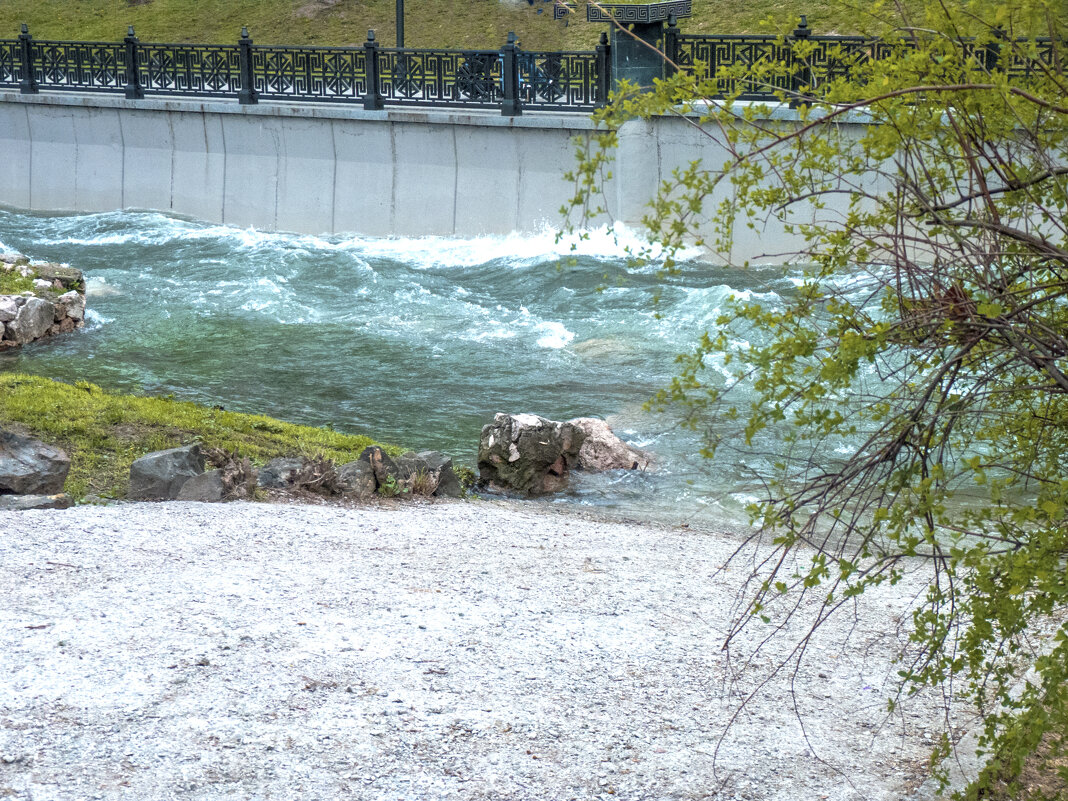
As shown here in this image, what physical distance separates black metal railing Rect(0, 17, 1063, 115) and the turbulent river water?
2538 mm

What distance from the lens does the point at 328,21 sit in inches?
1524

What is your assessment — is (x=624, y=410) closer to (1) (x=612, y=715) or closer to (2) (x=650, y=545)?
(2) (x=650, y=545)

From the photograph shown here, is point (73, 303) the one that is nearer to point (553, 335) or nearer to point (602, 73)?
point (553, 335)

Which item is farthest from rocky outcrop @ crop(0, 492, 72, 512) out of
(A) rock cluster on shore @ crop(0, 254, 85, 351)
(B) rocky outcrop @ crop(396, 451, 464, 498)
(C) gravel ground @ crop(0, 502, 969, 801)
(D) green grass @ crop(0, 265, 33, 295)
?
(D) green grass @ crop(0, 265, 33, 295)

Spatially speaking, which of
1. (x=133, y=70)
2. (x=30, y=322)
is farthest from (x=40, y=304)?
(x=133, y=70)

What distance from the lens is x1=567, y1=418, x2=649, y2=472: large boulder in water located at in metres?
10.7

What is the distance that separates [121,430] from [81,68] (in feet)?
53.5

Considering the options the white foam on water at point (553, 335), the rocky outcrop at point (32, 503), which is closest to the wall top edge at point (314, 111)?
the white foam on water at point (553, 335)

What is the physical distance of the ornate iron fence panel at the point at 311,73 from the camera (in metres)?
21.4

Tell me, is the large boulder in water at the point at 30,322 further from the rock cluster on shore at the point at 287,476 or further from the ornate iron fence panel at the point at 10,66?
the ornate iron fence panel at the point at 10,66

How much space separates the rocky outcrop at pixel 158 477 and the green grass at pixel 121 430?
22cm

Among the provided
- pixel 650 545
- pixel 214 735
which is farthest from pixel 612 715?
pixel 650 545

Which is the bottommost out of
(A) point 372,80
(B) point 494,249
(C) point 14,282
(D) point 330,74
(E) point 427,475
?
(E) point 427,475

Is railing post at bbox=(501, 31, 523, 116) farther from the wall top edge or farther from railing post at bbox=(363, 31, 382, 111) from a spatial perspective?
railing post at bbox=(363, 31, 382, 111)
